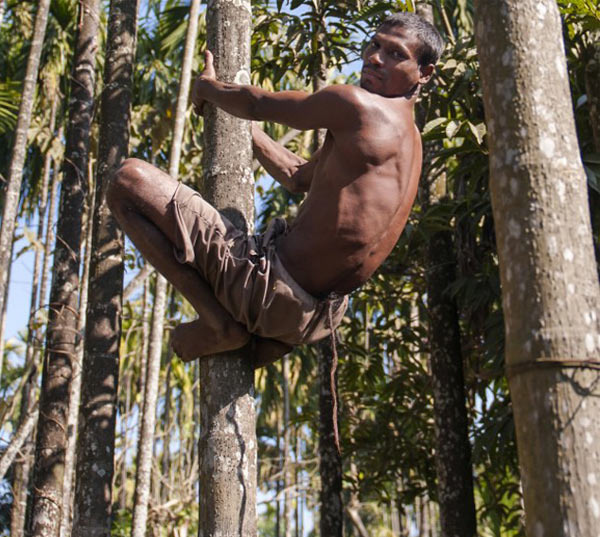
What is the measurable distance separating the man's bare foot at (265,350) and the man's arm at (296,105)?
80cm

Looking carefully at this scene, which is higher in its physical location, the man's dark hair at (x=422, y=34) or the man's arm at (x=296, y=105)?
the man's dark hair at (x=422, y=34)

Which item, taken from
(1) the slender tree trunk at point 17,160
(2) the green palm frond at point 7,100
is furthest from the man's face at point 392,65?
(2) the green palm frond at point 7,100

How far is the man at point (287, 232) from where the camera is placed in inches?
125

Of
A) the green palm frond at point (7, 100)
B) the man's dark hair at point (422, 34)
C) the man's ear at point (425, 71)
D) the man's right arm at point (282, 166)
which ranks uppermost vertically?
the green palm frond at point (7, 100)

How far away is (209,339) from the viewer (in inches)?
122

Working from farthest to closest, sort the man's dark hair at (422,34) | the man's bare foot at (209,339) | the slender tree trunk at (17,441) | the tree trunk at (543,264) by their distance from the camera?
the slender tree trunk at (17,441) < the man's dark hair at (422,34) < the man's bare foot at (209,339) < the tree trunk at (543,264)

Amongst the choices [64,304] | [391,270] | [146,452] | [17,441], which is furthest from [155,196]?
[17,441]

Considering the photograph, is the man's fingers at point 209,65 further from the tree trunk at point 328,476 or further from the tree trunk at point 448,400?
the tree trunk at point 448,400

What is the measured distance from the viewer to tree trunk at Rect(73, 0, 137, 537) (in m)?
5.05

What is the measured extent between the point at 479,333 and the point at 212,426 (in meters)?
4.19

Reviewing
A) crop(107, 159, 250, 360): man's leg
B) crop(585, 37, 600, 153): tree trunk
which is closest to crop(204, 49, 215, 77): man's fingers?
crop(107, 159, 250, 360): man's leg

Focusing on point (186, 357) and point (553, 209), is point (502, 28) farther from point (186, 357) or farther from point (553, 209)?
point (186, 357)

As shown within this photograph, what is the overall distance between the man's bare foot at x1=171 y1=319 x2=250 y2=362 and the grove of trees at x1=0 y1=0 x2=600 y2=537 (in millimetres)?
57

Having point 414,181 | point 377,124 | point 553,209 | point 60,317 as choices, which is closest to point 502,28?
point 553,209
